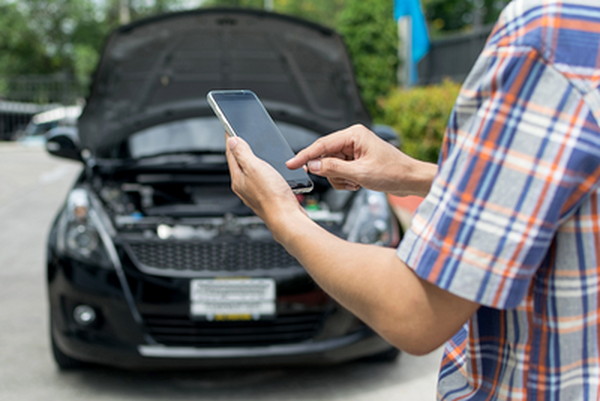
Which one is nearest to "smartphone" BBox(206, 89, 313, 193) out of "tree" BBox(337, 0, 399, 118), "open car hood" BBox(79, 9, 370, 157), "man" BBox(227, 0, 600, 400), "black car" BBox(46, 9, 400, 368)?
"man" BBox(227, 0, 600, 400)

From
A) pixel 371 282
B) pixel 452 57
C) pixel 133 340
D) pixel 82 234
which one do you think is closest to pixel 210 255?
pixel 133 340

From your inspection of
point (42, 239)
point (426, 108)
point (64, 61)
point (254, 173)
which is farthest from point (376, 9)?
point (64, 61)

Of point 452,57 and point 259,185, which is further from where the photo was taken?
point 452,57

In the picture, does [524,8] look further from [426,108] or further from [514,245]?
[426,108]

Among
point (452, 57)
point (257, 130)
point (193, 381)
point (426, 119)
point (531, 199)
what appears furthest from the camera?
point (452, 57)

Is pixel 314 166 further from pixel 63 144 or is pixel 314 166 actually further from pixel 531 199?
pixel 63 144

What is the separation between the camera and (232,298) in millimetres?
3811

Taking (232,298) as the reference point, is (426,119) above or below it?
below

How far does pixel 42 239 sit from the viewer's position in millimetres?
8711

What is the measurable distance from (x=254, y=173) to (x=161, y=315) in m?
2.65

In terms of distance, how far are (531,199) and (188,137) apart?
13.0 feet

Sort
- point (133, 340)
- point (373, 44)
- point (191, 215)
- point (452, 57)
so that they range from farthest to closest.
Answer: point (373, 44), point (452, 57), point (191, 215), point (133, 340)

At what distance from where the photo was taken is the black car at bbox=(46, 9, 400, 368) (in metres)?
3.80

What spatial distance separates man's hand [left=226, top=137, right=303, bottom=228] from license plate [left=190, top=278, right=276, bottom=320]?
252cm
